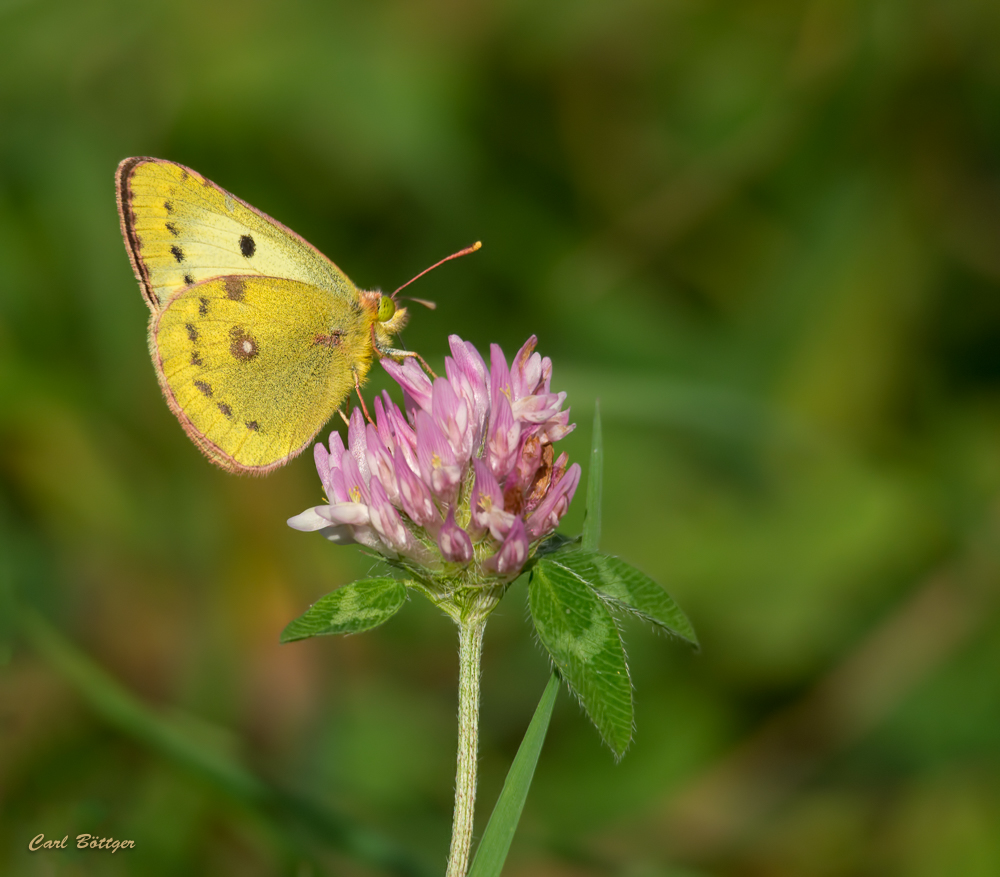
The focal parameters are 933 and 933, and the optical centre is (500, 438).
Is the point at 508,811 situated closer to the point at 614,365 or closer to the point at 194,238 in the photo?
the point at 194,238

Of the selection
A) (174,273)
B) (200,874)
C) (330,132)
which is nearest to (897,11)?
(330,132)

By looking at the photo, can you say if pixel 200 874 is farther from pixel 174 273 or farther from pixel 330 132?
pixel 330 132

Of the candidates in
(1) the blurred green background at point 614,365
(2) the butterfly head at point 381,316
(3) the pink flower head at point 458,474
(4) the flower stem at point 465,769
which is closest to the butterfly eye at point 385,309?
(2) the butterfly head at point 381,316

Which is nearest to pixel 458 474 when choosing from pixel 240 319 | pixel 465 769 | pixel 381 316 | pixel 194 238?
pixel 465 769

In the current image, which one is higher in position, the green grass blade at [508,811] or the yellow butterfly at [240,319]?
the yellow butterfly at [240,319]

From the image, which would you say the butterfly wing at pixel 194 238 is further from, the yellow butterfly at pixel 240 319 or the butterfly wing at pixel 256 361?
the butterfly wing at pixel 256 361
